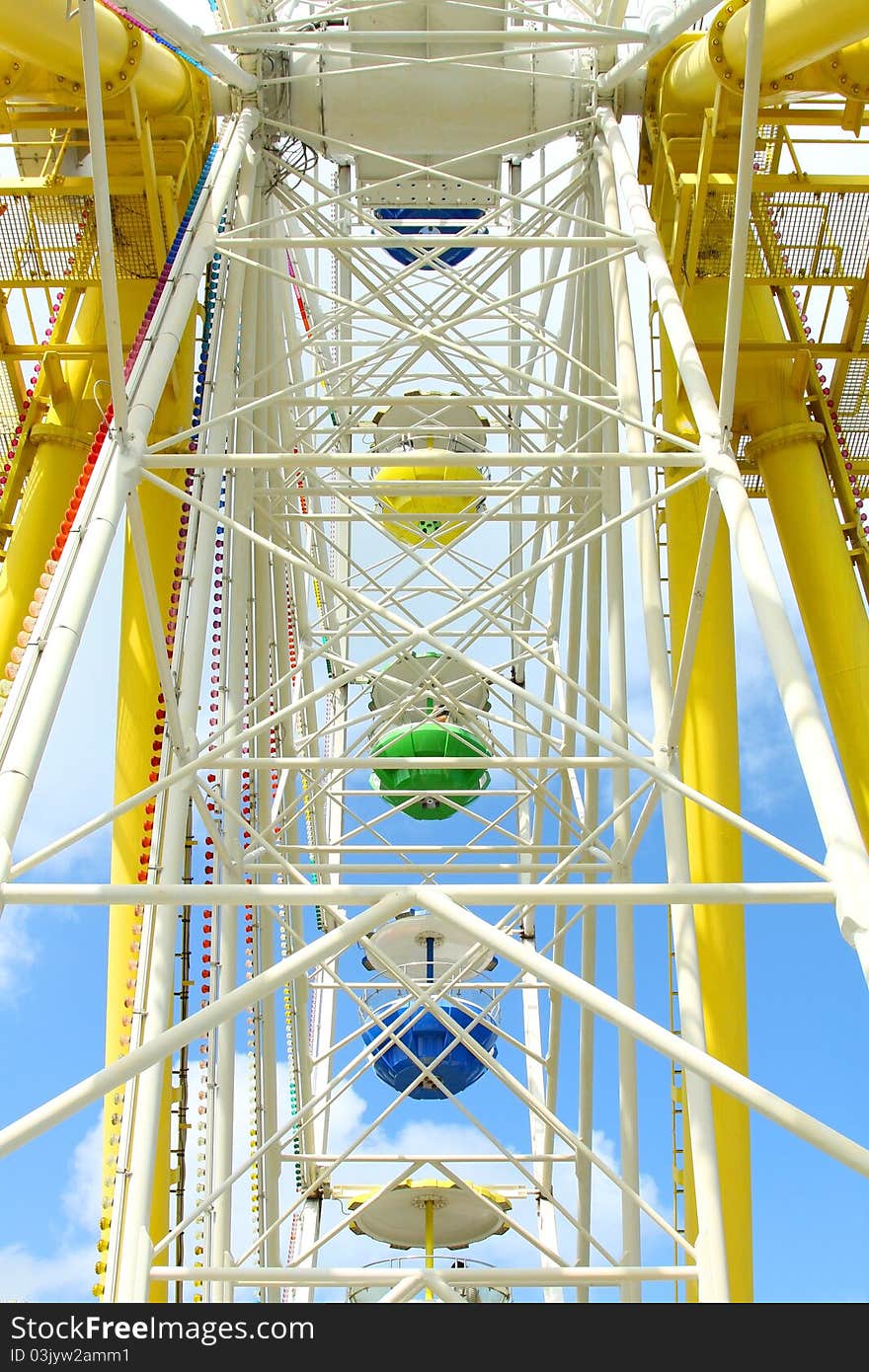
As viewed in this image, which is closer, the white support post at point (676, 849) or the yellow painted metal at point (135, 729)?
the white support post at point (676, 849)

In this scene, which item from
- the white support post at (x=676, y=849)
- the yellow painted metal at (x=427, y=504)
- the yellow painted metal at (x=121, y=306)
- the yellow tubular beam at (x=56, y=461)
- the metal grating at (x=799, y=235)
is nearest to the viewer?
the white support post at (x=676, y=849)

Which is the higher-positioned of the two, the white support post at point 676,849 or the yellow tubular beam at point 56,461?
the yellow tubular beam at point 56,461

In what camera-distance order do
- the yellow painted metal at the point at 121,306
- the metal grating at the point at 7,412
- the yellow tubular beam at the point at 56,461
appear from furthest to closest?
the metal grating at the point at 7,412
the yellow tubular beam at the point at 56,461
the yellow painted metal at the point at 121,306

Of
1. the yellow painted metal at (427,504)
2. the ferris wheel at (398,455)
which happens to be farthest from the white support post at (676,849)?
the yellow painted metal at (427,504)

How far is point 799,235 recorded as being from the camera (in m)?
12.8

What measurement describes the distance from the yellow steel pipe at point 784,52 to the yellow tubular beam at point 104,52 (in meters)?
4.28

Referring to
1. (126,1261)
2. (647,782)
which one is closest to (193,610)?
A: (647,782)

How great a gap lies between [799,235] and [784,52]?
2.38 m

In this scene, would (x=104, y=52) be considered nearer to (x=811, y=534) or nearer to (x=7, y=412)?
(x=7, y=412)

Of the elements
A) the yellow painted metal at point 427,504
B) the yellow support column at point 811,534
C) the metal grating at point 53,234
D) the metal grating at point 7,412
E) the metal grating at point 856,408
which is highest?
the yellow painted metal at point 427,504

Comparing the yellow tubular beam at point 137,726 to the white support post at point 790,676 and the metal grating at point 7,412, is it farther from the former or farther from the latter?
the white support post at point 790,676

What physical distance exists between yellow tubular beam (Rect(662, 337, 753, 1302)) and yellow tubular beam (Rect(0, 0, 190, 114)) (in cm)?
496

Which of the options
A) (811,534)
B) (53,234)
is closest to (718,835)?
(811,534)

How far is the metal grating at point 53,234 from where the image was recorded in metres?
12.6
